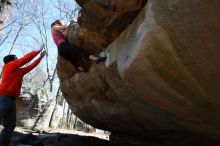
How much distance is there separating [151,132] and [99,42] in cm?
254

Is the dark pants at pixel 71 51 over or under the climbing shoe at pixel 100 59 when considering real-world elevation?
over

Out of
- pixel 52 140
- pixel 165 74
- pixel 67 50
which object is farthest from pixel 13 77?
pixel 165 74

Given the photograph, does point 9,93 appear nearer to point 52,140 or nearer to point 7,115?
point 7,115

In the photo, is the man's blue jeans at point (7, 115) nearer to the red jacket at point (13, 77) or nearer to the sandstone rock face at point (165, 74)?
the red jacket at point (13, 77)

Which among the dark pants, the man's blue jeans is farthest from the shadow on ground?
the dark pants

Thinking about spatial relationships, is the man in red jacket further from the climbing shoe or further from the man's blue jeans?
the climbing shoe

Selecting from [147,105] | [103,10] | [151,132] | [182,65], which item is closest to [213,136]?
[147,105]

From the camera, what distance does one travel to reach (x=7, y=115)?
7039mm

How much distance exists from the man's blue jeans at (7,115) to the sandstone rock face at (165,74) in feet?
6.14

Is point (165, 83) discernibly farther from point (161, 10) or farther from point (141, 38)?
point (161, 10)

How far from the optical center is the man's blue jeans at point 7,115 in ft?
22.5

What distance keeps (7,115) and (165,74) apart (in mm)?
3877

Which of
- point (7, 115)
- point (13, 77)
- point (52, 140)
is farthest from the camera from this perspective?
point (52, 140)

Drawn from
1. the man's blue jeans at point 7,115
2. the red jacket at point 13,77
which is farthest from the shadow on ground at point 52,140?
the red jacket at point 13,77
